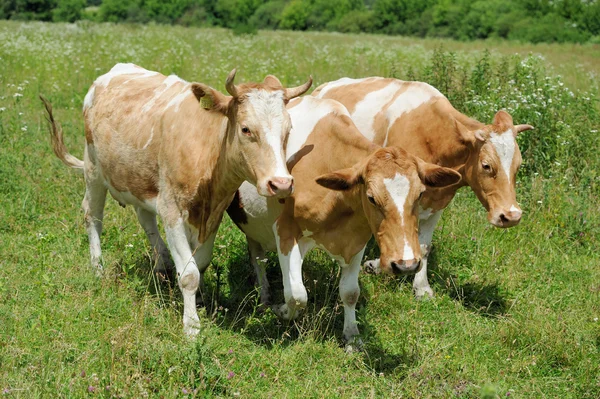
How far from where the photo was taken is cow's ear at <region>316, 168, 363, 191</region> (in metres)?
4.82

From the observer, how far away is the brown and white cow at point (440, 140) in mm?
6285

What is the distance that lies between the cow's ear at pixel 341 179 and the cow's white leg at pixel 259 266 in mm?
1680

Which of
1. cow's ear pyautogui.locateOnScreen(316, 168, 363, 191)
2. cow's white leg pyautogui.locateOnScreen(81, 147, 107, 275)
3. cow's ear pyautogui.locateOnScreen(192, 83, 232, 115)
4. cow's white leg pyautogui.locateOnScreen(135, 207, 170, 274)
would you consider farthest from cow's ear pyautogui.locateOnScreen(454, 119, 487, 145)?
cow's white leg pyautogui.locateOnScreen(81, 147, 107, 275)

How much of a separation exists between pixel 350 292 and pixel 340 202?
82 centimetres

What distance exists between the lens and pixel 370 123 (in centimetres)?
718

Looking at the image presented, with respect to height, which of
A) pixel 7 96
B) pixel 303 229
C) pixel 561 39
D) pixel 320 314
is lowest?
pixel 561 39

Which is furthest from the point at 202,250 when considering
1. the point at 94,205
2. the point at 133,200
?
the point at 94,205

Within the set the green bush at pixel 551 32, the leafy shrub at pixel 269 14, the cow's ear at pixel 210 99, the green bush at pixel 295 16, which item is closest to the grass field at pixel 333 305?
the cow's ear at pixel 210 99

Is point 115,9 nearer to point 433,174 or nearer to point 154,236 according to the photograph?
point 154,236

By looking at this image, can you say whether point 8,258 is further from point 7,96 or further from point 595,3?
point 595,3

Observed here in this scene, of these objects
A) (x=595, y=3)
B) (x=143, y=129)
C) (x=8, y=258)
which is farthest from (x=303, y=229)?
(x=595, y=3)

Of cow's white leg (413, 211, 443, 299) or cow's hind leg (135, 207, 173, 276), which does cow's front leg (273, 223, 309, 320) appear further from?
cow's hind leg (135, 207, 173, 276)

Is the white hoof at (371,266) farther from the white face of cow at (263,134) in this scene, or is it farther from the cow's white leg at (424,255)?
the white face of cow at (263,134)

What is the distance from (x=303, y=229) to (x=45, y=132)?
6.67 m
